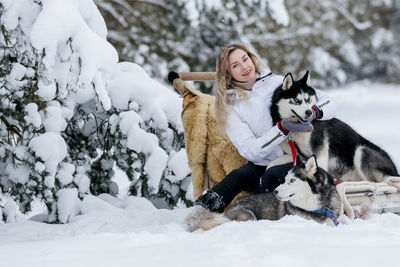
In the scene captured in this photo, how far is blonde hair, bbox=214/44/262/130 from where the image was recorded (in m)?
4.11

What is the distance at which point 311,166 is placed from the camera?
11.2 ft

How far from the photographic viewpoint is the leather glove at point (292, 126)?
12.1 feet

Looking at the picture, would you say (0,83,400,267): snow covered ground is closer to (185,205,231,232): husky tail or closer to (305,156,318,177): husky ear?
(185,205,231,232): husky tail

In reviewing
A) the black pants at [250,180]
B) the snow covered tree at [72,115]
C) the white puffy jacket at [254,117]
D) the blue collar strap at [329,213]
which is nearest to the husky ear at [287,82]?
the white puffy jacket at [254,117]

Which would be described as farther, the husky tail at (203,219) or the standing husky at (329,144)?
the standing husky at (329,144)

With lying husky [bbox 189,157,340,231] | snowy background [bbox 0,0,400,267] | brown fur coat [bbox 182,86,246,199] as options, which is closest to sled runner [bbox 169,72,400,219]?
brown fur coat [bbox 182,86,246,199]

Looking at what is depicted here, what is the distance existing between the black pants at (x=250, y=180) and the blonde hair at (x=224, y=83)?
0.40 metres

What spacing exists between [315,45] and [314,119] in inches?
484

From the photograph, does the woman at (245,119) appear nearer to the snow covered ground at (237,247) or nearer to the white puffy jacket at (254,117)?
the white puffy jacket at (254,117)

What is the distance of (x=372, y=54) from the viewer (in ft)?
72.8

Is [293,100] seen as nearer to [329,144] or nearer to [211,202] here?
[329,144]

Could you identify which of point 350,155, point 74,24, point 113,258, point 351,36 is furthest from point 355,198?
point 351,36

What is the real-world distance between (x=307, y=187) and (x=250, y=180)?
0.71m

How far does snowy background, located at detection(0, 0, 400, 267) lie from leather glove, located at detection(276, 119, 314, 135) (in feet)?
2.14
